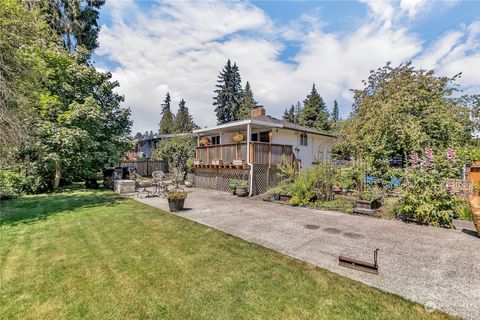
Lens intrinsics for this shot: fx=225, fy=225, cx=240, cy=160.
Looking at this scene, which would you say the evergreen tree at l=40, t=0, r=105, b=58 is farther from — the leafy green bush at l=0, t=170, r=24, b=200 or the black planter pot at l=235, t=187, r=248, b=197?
the black planter pot at l=235, t=187, r=248, b=197

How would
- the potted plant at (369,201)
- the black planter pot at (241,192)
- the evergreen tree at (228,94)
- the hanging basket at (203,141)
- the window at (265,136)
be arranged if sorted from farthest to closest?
the evergreen tree at (228,94) < the hanging basket at (203,141) < the window at (265,136) < the black planter pot at (241,192) < the potted plant at (369,201)

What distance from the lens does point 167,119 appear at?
2110 inches

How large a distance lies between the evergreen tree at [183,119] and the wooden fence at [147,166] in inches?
1101

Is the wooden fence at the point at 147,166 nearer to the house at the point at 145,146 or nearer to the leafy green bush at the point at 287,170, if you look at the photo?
the house at the point at 145,146

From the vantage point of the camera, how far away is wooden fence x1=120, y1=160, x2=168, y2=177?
22406mm

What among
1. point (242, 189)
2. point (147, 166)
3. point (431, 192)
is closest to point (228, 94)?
point (147, 166)

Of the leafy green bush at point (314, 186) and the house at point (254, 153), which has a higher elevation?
the house at point (254, 153)

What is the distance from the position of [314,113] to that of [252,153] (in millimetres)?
32500

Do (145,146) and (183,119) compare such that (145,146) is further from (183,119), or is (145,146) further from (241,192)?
(241,192)

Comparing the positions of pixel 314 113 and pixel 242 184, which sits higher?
pixel 314 113

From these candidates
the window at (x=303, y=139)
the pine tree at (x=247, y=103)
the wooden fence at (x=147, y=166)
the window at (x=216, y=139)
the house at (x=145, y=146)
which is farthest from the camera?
the pine tree at (x=247, y=103)

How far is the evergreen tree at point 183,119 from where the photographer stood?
5034 centimetres

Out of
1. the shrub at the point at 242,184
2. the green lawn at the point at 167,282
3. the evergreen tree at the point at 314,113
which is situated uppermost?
the evergreen tree at the point at 314,113

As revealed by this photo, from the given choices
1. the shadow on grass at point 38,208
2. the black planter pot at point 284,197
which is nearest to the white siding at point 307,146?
the black planter pot at point 284,197
